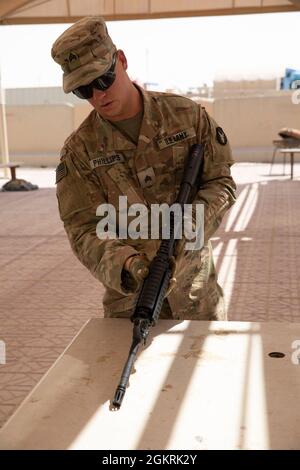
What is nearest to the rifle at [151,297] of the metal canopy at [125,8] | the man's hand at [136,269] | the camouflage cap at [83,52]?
the man's hand at [136,269]

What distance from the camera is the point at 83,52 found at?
1.49 metres

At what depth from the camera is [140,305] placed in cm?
135

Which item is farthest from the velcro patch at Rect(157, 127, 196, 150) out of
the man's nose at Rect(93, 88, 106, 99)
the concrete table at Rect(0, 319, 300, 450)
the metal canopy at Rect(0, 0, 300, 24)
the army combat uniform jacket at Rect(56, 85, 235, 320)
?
the metal canopy at Rect(0, 0, 300, 24)

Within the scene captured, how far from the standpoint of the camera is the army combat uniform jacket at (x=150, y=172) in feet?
5.47

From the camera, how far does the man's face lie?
1.53 m

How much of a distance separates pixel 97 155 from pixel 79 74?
302mm

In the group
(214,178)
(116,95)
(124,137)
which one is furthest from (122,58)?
(214,178)

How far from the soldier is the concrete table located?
0.77ft

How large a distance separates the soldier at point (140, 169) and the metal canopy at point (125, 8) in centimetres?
766

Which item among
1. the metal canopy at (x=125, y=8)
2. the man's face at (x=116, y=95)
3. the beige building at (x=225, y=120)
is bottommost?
the beige building at (x=225, y=120)

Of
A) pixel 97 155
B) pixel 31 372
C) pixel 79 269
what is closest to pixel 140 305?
pixel 97 155

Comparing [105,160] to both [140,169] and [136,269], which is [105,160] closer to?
[140,169]

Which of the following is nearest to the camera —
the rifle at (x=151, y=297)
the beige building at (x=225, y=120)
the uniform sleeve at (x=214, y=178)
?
the rifle at (x=151, y=297)

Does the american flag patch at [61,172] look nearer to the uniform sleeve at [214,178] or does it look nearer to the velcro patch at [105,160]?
the velcro patch at [105,160]
